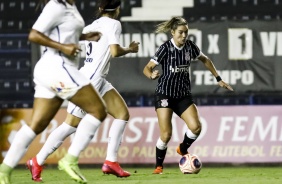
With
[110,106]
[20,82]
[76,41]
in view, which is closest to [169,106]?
[110,106]

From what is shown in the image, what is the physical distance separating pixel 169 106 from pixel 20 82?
16.0 ft

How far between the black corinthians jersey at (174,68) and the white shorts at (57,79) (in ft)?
12.6

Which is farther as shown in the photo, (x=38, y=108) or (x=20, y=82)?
(x=20, y=82)

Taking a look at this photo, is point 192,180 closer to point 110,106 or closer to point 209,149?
point 110,106

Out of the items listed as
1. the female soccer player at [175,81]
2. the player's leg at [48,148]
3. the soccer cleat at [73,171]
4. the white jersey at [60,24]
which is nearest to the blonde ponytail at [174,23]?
the female soccer player at [175,81]

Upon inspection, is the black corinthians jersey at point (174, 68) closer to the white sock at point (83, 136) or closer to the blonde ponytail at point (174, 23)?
the blonde ponytail at point (174, 23)

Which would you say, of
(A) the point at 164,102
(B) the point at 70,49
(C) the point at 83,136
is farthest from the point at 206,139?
(B) the point at 70,49

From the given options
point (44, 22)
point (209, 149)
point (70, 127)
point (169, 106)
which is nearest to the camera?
point (44, 22)

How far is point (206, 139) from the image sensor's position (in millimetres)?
16469

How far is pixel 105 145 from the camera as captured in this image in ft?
54.0

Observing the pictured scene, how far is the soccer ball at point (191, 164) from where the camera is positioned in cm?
1243

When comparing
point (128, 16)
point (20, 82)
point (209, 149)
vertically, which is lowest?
point (209, 149)

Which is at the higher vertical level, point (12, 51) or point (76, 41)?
point (76, 41)

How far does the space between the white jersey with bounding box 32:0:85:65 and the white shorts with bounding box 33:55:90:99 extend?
86 mm
